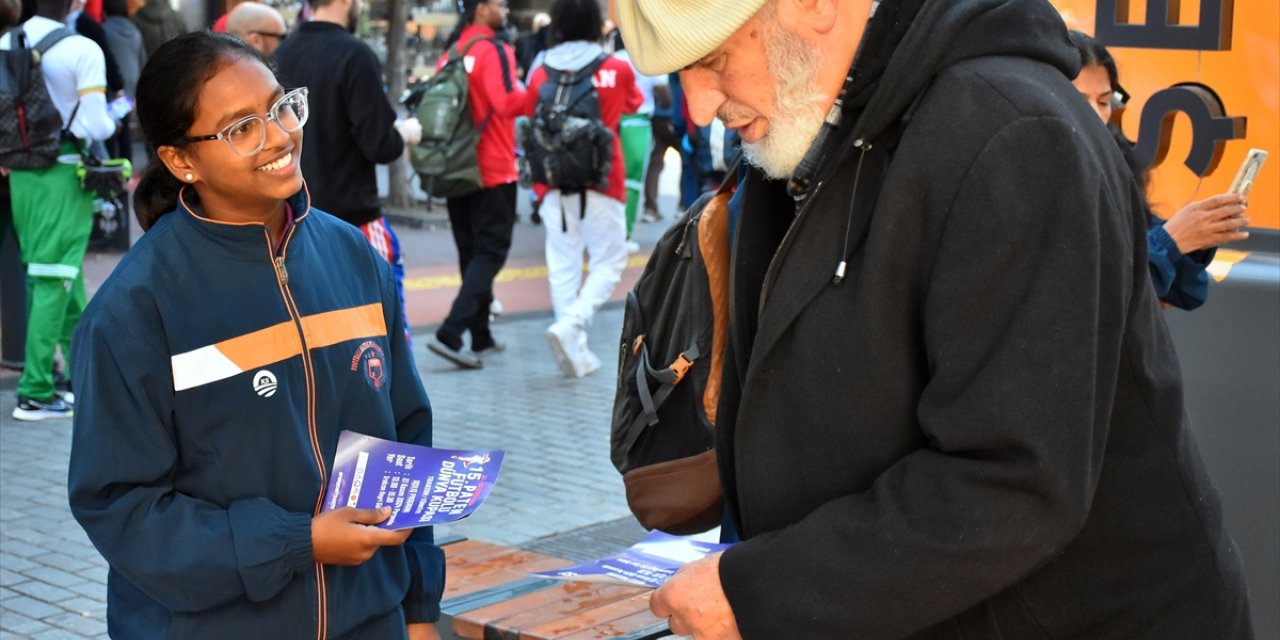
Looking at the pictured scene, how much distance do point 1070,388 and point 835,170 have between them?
1.35 feet

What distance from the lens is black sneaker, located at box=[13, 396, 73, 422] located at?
7457 millimetres

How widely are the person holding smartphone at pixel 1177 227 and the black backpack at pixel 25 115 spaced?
528cm

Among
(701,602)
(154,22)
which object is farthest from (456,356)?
(154,22)

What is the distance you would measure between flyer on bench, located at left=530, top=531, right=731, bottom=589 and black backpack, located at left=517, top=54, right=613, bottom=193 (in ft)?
20.9

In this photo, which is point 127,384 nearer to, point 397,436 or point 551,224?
point 397,436

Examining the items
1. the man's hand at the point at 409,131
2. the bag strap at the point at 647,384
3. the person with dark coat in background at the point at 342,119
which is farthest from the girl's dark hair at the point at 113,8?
the bag strap at the point at 647,384

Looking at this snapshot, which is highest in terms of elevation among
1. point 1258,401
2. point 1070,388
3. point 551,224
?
point 1070,388

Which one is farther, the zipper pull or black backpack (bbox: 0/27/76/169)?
black backpack (bbox: 0/27/76/169)

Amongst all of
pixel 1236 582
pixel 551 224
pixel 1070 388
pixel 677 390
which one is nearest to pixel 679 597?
pixel 1070 388

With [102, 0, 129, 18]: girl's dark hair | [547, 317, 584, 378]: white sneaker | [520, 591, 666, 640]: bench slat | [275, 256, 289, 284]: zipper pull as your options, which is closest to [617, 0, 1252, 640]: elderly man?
[275, 256, 289, 284]: zipper pull

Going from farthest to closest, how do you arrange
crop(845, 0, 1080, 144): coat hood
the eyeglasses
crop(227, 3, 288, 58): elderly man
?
crop(227, 3, 288, 58): elderly man < the eyeglasses < crop(845, 0, 1080, 144): coat hood

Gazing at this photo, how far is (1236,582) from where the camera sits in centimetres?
202

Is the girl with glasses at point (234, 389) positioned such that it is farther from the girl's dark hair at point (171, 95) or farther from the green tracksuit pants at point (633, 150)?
the green tracksuit pants at point (633, 150)

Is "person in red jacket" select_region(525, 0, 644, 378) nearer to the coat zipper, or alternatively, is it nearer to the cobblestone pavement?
the cobblestone pavement
